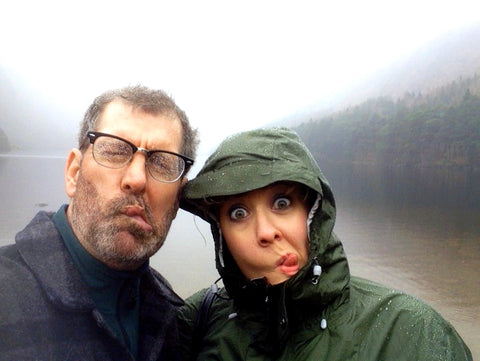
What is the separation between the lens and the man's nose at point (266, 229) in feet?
7.27

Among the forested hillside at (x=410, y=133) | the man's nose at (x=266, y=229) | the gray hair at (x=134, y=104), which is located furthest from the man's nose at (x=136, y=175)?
the forested hillside at (x=410, y=133)

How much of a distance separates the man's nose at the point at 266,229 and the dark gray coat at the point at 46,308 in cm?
98

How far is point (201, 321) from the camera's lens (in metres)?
2.74

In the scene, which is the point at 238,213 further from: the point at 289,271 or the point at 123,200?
the point at 123,200

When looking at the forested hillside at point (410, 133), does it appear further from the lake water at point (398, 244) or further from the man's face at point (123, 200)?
the man's face at point (123, 200)

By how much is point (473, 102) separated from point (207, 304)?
89.8 m

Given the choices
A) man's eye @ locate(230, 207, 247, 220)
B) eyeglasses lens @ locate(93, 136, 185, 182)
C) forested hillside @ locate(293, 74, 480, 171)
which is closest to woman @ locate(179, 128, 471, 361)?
Result: man's eye @ locate(230, 207, 247, 220)

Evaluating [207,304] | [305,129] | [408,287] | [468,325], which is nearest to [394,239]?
[408,287]

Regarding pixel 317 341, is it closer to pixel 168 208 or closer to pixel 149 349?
pixel 149 349

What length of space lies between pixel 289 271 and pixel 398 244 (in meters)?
26.2

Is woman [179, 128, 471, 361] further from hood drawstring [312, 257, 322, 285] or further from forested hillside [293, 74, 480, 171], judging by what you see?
forested hillside [293, 74, 480, 171]

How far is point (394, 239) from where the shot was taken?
2728 centimetres

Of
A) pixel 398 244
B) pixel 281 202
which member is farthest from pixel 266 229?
pixel 398 244

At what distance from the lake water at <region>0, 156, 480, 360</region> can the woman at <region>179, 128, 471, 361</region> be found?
34.1 inches
